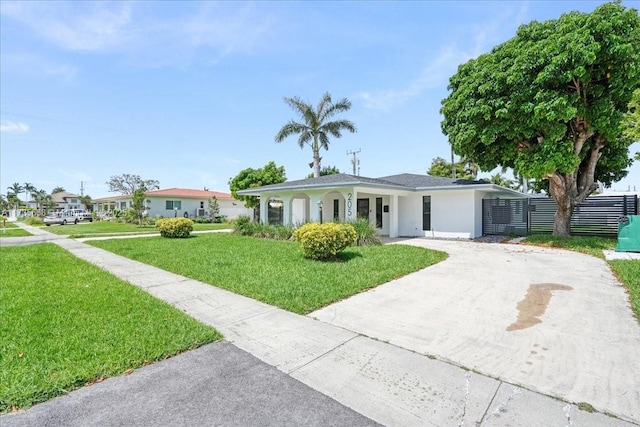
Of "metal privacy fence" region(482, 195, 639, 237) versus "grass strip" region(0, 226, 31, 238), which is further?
"grass strip" region(0, 226, 31, 238)

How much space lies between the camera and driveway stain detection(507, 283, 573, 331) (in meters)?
4.48

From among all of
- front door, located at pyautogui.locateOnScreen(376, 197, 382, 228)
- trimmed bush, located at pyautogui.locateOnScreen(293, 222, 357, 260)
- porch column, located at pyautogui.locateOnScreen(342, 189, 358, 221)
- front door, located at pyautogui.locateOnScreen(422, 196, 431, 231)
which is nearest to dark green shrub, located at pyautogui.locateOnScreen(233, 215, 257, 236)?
porch column, located at pyautogui.locateOnScreen(342, 189, 358, 221)

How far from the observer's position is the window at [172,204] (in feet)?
116

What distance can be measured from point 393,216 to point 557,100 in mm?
8220

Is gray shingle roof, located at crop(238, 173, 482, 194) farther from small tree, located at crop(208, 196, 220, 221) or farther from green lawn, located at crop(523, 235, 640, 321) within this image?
small tree, located at crop(208, 196, 220, 221)

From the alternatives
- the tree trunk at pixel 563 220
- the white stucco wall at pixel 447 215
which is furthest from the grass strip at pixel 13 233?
the tree trunk at pixel 563 220

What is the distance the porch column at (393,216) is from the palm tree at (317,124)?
370 inches

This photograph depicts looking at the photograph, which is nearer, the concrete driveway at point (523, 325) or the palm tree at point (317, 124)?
the concrete driveway at point (523, 325)

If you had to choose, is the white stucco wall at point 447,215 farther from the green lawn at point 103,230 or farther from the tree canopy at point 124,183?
the tree canopy at point 124,183

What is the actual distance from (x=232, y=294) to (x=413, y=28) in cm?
980

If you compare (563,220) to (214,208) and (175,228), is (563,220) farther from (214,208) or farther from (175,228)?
(214,208)

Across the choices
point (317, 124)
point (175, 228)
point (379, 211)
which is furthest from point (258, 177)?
point (379, 211)

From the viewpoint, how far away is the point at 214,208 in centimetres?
3625

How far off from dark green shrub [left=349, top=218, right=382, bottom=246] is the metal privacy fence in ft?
25.0
